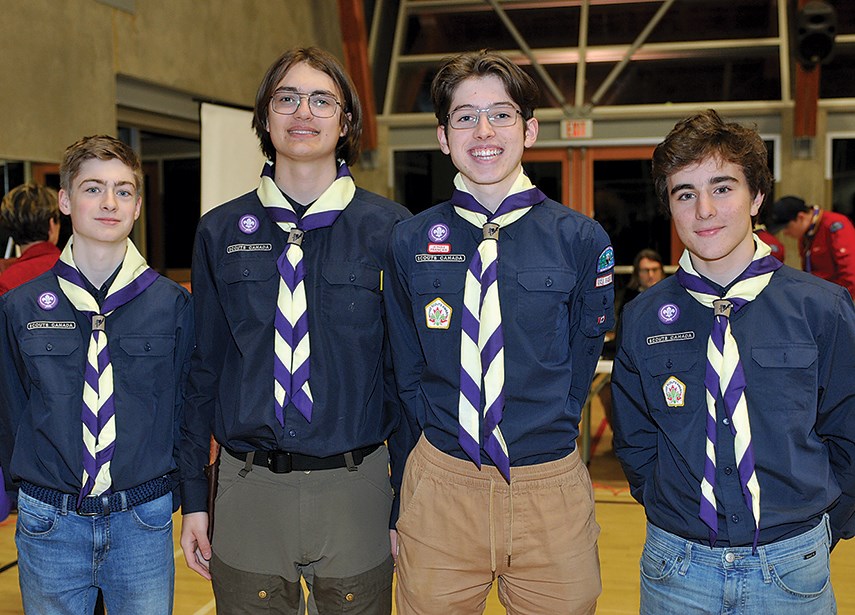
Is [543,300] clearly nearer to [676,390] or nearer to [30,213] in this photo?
[676,390]

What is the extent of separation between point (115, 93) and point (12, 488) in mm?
4141

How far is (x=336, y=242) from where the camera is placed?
208 centimetres

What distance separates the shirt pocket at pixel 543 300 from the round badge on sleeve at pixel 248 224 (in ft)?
2.13

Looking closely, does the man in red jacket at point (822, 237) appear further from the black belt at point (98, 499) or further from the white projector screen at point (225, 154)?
the black belt at point (98, 499)

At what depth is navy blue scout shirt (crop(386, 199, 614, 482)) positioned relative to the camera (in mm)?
1876

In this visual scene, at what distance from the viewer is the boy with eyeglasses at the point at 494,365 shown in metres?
1.85

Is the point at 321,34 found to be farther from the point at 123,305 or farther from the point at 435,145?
the point at 123,305

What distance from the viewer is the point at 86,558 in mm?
2047

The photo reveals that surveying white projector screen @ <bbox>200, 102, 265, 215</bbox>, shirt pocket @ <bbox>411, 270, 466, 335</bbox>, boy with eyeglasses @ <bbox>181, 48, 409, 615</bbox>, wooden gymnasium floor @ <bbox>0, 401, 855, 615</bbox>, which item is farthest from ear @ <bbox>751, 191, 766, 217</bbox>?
white projector screen @ <bbox>200, 102, 265, 215</bbox>

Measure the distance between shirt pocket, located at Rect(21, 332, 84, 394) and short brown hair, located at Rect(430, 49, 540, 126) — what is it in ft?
3.36

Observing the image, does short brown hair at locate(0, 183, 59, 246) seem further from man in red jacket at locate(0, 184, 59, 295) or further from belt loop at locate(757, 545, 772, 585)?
belt loop at locate(757, 545, 772, 585)

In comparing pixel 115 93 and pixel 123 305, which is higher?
pixel 115 93

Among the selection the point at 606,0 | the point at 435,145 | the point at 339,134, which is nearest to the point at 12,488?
the point at 339,134

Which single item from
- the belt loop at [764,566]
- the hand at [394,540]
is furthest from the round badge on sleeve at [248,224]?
the belt loop at [764,566]
